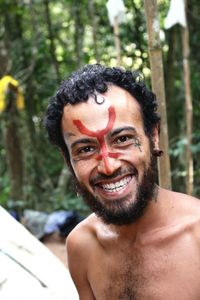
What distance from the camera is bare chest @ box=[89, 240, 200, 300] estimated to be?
66.0 inches

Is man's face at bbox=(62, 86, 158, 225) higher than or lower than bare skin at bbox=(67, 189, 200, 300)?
higher

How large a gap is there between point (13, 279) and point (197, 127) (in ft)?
13.4

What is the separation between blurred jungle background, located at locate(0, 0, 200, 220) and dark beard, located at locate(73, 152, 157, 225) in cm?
317

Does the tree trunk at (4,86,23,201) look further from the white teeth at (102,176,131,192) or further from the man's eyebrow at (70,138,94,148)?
the white teeth at (102,176,131,192)

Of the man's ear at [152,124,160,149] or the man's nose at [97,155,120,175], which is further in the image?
the man's ear at [152,124,160,149]

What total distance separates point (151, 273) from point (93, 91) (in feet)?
2.09

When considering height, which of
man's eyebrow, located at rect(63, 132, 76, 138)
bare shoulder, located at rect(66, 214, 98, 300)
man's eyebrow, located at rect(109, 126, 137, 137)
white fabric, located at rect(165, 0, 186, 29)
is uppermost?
white fabric, located at rect(165, 0, 186, 29)

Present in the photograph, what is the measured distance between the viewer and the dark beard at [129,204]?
1.69 m

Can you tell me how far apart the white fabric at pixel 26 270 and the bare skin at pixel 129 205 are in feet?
1.60

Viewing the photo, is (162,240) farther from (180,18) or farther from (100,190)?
(180,18)

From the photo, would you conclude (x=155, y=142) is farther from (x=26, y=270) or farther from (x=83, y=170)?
(x=26, y=270)

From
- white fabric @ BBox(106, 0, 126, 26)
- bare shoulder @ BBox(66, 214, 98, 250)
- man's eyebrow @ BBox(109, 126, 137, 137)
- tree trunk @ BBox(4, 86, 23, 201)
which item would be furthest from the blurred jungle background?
man's eyebrow @ BBox(109, 126, 137, 137)

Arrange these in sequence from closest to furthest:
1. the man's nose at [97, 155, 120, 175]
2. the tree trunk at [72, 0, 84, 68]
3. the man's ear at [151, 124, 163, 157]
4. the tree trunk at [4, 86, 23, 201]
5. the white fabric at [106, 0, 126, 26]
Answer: the man's nose at [97, 155, 120, 175]
the man's ear at [151, 124, 163, 157]
the white fabric at [106, 0, 126, 26]
the tree trunk at [4, 86, 23, 201]
the tree trunk at [72, 0, 84, 68]

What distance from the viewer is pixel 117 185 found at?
1658mm
